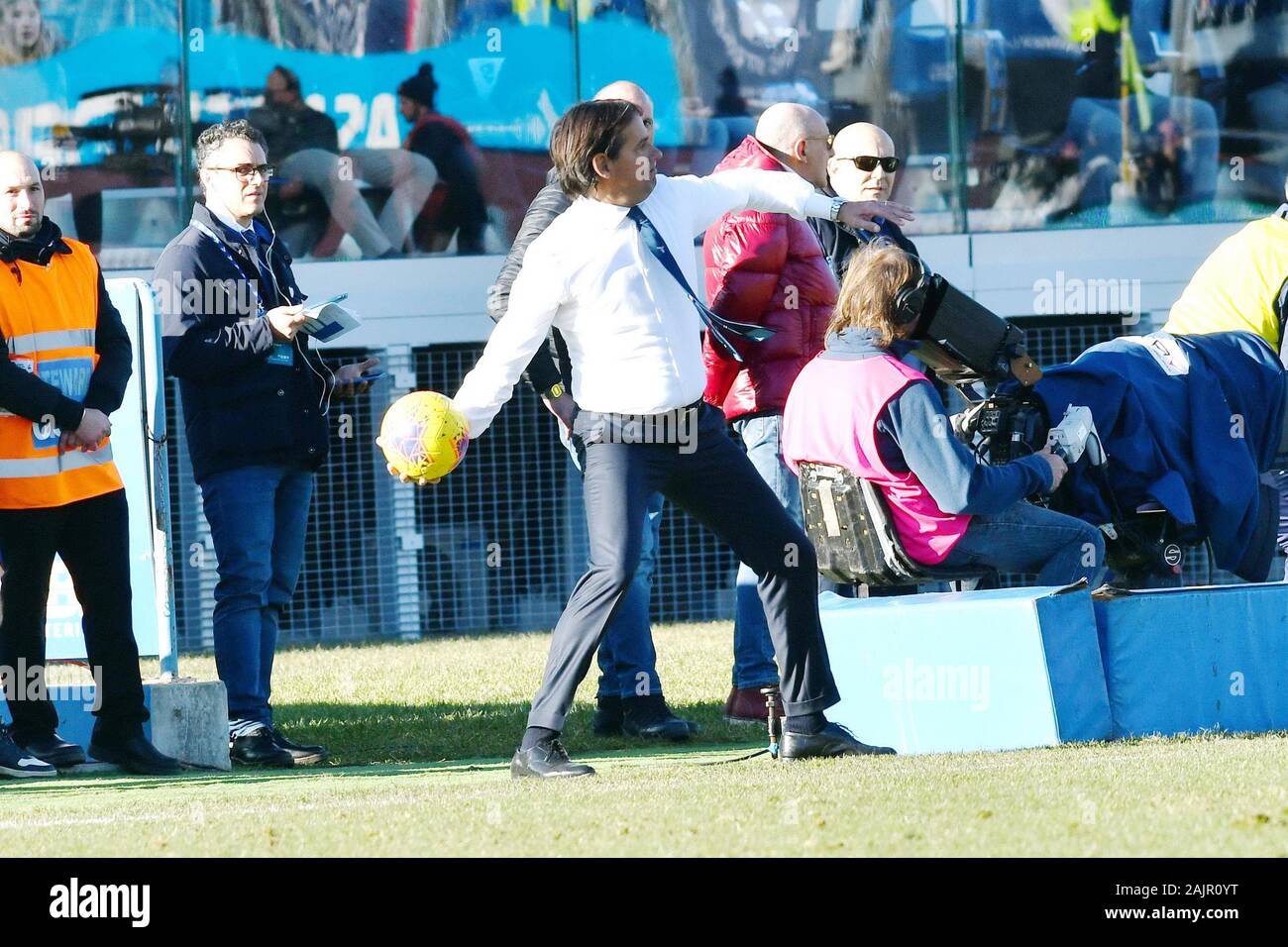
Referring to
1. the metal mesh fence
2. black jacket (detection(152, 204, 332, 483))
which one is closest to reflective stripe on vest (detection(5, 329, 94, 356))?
black jacket (detection(152, 204, 332, 483))

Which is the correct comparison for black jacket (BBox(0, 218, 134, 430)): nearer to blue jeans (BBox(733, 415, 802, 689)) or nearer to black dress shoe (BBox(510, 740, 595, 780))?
black dress shoe (BBox(510, 740, 595, 780))

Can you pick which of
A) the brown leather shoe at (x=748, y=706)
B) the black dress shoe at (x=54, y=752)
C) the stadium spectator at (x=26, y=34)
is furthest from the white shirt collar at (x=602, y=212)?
the stadium spectator at (x=26, y=34)

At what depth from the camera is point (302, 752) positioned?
23.5ft

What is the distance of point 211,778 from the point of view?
6.73m

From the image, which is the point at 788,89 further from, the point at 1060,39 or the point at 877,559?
the point at 877,559

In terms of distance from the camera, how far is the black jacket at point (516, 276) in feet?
21.8

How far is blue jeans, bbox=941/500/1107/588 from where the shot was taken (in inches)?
263

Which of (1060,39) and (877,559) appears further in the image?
(1060,39)

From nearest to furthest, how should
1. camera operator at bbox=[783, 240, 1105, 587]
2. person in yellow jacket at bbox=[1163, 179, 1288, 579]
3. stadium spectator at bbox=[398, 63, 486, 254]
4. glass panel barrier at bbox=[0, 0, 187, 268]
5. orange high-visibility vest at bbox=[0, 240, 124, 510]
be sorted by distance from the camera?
1. camera operator at bbox=[783, 240, 1105, 587]
2. orange high-visibility vest at bbox=[0, 240, 124, 510]
3. person in yellow jacket at bbox=[1163, 179, 1288, 579]
4. glass panel barrier at bbox=[0, 0, 187, 268]
5. stadium spectator at bbox=[398, 63, 486, 254]

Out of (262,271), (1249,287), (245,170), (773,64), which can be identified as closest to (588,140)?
(245,170)

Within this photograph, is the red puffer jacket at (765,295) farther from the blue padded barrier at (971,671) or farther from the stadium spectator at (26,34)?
the stadium spectator at (26,34)
